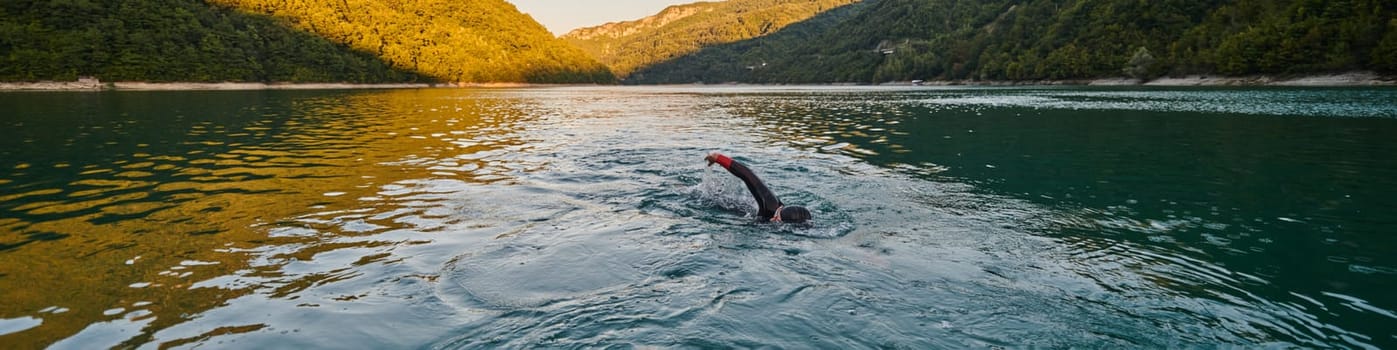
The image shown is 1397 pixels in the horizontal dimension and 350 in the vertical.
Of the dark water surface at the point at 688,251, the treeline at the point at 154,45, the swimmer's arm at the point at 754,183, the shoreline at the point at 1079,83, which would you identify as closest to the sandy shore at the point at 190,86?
the shoreline at the point at 1079,83

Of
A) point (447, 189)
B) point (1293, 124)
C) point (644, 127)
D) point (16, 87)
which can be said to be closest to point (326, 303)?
point (447, 189)

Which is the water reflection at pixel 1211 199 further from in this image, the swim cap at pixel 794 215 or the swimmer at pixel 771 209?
the swimmer at pixel 771 209

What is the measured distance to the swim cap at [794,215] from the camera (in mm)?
12375

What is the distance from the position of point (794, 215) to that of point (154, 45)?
174 meters

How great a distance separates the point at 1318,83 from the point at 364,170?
110906mm

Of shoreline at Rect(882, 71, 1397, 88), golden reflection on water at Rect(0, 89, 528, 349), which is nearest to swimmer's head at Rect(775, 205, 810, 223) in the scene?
golden reflection on water at Rect(0, 89, 528, 349)

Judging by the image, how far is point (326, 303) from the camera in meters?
7.89

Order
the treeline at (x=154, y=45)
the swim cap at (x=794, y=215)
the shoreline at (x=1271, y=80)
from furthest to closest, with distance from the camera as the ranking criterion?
the treeline at (x=154, y=45), the shoreline at (x=1271, y=80), the swim cap at (x=794, y=215)

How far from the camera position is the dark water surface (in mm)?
7086

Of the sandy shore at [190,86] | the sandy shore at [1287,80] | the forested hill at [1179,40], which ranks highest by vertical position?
the forested hill at [1179,40]

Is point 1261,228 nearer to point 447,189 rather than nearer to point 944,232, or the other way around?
point 944,232

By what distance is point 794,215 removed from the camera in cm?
1241

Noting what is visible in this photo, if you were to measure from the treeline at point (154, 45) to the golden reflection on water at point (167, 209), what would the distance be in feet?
401

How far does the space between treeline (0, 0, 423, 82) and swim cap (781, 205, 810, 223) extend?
490 feet
